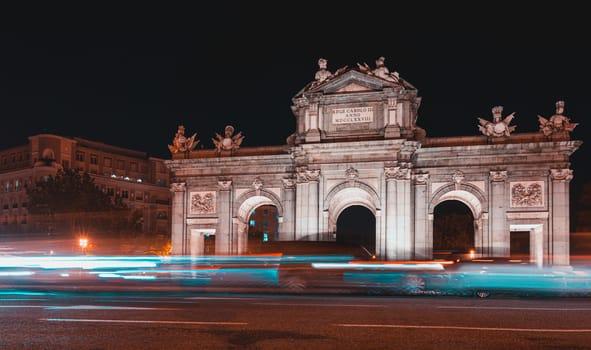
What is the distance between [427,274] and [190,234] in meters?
25.0

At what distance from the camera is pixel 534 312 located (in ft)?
53.2

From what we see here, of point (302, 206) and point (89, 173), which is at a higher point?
point (89, 173)

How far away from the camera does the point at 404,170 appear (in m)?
41.3

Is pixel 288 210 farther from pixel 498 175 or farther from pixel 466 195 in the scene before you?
pixel 498 175

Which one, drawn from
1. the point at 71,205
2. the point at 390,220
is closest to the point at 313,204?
the point at 390,220

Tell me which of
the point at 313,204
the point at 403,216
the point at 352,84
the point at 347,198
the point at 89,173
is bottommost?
the point at 403,216

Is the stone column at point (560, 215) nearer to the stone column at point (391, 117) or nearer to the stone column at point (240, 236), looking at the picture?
the stone column at point (391, 117)

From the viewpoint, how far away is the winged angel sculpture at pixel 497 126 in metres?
41.3

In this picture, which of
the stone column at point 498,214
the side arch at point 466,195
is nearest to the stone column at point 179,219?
the side arch at point 466,195

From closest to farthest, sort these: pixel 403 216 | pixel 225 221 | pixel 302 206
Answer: pixel 403 216 < pixel 302 206 < pixel 225 221

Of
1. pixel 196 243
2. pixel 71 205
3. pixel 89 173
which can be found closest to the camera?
pixel 196 243

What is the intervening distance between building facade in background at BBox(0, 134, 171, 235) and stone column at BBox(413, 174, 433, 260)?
158 ft

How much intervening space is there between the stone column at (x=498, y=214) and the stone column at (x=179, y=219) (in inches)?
853

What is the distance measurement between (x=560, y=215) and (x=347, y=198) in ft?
46.5
